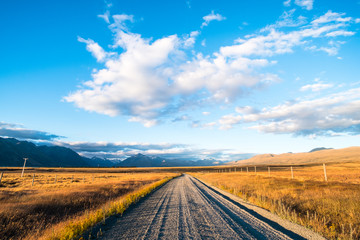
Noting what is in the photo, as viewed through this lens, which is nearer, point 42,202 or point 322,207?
point 322,207

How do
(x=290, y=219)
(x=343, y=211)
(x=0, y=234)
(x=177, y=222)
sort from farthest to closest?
(x=343, y=211), (x=290, y=219), (x=177, y=222), (x=0, y=234)

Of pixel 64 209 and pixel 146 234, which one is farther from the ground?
pixel 146 234

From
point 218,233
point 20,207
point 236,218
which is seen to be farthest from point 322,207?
point 20,207

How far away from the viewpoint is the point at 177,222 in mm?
7730

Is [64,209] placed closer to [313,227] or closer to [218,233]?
[218,233]

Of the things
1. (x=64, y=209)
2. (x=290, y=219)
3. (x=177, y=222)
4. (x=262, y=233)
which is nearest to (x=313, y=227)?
(x=290, y=219)

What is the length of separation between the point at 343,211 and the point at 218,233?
24.2 feet

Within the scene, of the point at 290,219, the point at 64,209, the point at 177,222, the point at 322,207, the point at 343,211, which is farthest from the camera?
the point at 64,209

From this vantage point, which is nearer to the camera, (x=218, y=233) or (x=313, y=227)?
(x=218, y=233)

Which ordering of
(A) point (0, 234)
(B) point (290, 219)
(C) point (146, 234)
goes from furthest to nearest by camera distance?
(B) point (290, 219)
(A) point (0, 234)
(C) point (146, 234)

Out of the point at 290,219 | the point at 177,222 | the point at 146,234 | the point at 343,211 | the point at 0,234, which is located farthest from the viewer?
the point at 343,211

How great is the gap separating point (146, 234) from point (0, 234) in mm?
6027

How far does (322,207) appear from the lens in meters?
10.0

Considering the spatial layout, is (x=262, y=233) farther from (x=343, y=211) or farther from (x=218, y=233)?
(x=343, y=211)
